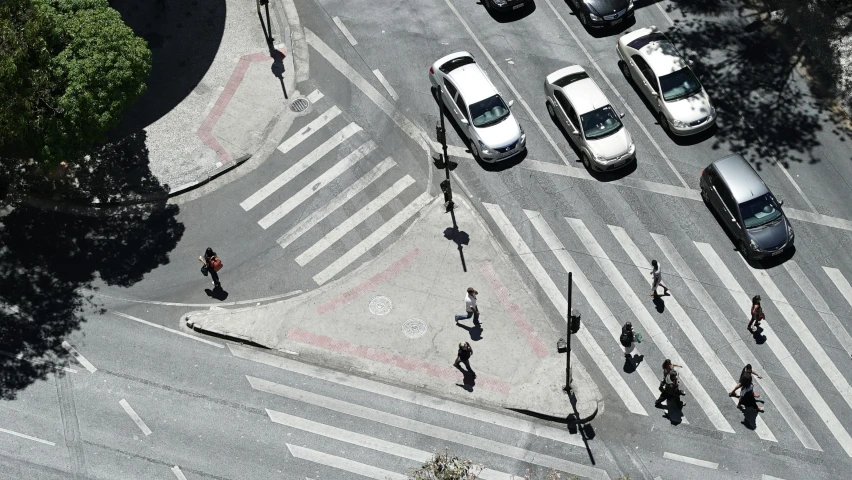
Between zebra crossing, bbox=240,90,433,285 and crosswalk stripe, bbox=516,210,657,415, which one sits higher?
zebra crossing, bbox=240,90,433,285

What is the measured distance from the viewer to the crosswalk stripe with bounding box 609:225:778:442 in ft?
101

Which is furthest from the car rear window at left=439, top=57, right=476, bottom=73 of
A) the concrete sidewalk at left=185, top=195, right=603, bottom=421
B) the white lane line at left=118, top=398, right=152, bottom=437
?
the white lane line at left=118, top=398, right=152, bottom=437

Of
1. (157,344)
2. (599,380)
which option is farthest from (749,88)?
(157,344)

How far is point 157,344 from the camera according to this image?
32562 mm

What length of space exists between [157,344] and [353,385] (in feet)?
21.5

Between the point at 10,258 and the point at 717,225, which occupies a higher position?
the point at 10,258

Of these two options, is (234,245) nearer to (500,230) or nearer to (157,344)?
(157,344)

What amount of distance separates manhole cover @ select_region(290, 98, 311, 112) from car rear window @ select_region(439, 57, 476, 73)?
5353mm

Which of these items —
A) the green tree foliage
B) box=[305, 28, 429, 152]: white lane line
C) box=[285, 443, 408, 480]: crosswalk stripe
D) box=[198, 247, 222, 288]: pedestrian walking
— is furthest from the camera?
box=[305, 28, 429, 152]: white lane line

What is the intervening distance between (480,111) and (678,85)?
7427 mm

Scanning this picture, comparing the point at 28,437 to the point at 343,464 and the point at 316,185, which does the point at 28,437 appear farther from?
the point at 316,185

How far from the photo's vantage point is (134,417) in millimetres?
30938

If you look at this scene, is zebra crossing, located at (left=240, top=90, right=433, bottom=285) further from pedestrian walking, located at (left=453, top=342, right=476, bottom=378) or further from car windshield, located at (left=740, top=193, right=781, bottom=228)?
car windshield, located at (left=740, top=193, right=781, bottom=228)

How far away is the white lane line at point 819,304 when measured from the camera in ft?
106
